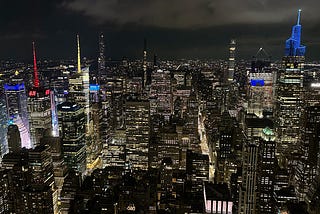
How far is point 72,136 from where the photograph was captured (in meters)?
15.5

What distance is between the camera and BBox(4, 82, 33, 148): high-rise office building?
17.4 metres

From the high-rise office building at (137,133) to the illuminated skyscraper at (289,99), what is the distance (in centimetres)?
682

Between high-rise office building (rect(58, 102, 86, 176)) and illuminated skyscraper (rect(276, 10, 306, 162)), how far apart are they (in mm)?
9875

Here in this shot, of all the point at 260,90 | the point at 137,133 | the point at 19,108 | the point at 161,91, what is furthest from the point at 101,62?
the point at 260,90

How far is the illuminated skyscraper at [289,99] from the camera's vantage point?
50.6ft

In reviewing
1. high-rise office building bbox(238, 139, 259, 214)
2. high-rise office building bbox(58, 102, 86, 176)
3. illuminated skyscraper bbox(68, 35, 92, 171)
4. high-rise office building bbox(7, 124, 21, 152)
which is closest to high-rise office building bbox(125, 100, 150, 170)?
high-rise office building bbox(58, 102, 86, 176)

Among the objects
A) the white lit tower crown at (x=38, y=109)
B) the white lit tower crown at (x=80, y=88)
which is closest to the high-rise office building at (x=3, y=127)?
the white lit tower crown at (x=38, y=109)

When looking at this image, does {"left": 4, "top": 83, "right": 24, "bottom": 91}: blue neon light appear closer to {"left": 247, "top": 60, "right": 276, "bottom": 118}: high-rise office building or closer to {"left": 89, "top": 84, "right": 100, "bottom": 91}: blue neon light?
{"left": 89, "top": 84, "right": 100, "bottom": 91}: blue neon light

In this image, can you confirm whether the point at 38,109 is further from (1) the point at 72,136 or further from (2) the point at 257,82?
(2) the point at 257,82

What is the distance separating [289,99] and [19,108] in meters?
16.4

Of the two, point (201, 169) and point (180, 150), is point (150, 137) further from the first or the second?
point (201, 169)

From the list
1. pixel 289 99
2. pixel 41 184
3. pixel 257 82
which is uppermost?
pixel 257 82

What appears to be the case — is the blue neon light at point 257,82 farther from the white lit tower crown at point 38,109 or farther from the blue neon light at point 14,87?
the blue neon light at point 14,87

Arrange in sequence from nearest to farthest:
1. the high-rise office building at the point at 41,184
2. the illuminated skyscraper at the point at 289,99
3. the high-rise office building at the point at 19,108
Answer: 1. the high-rise office building at the point at 41,184
2. the illuminated skyscraper at the point at 289,99
3. the high-rise office building at the point at 19,108
